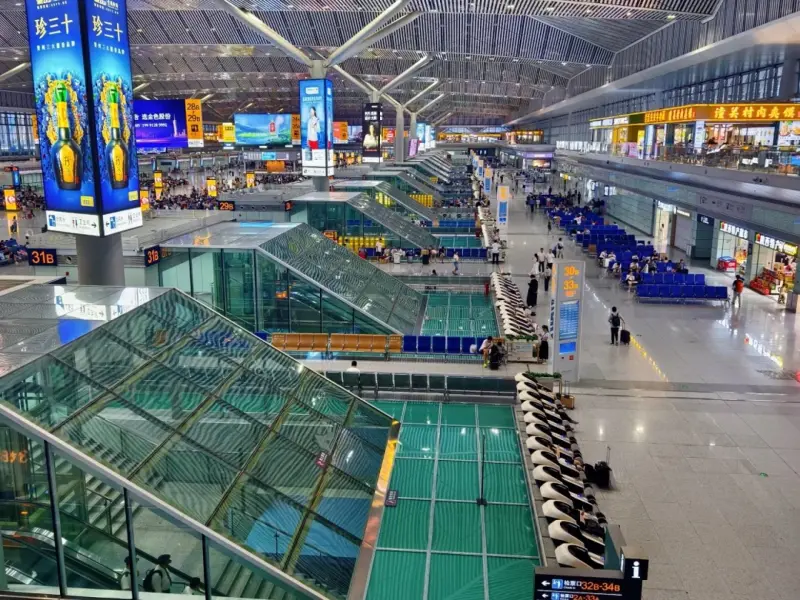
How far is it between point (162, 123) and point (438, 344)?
74.4ft

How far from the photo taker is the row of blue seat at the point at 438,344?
51.0 ft

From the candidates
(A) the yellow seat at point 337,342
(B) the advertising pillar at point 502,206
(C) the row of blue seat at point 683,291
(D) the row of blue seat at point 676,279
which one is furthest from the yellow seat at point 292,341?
(B) the advertising pillar at point 502,206

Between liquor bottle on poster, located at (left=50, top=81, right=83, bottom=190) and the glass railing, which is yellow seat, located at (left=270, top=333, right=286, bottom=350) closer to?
liquor bottle on poster, located at (left=50, top=81, right=83, bottom=190)

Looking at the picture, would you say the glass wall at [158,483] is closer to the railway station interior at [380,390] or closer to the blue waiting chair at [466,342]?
the railway station interior at [380,390]

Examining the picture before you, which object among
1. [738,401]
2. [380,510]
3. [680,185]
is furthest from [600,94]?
[380,510]

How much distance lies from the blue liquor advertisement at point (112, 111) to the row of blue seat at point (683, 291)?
56.3 ft

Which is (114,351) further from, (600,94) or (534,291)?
(600,94)

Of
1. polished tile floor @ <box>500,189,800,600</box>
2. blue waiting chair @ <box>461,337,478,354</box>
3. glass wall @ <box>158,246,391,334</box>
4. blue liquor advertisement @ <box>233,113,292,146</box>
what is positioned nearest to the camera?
polished tile floor @ <box>500,189,800,600</box>

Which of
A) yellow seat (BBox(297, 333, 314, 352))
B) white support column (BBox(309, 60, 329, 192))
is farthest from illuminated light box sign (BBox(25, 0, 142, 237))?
white support column (BBox(309, 60, 329, 192))

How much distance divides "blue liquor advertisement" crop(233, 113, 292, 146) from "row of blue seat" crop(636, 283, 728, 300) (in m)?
31.4

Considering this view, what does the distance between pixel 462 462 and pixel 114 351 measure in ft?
19.0

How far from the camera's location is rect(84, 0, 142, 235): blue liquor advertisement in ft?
34.7

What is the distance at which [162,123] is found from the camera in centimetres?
3266

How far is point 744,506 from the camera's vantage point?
9828mm
